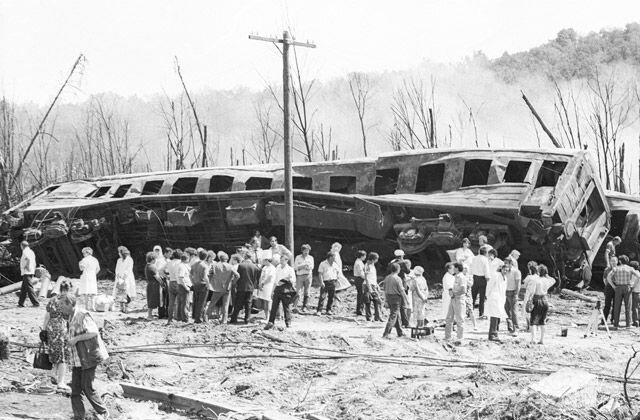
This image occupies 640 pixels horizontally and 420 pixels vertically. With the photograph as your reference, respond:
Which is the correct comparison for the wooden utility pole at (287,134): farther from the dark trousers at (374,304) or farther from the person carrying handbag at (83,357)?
the person carrying handbag at (83,357)

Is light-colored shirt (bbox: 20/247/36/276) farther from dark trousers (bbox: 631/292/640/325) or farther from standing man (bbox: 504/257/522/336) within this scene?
dark trousers (bbox: 631/292/640/325)

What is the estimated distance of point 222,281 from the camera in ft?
59.8

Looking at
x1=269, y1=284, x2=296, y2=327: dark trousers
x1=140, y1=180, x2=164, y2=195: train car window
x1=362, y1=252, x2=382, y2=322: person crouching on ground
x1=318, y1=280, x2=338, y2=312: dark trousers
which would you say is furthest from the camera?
x1=140, y1=180, x2=164, y2=195: train car window

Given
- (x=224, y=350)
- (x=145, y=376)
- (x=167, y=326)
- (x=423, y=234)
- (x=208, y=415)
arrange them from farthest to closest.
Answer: (x=423, y=234), (x=167, y=326), (x=224, y=350), (x=145, y=376), (x=208, y=415)

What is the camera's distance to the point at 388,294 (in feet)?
53.9

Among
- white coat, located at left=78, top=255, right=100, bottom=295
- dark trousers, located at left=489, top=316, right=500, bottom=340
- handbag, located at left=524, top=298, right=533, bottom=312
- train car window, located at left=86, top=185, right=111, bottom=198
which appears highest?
train car window, located at left=86, top=185, right=111, bottom=198

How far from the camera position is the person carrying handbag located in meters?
10.8

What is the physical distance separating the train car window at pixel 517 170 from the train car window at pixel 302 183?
5.84 metres

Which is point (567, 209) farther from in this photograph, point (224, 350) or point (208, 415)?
point (208, 415)

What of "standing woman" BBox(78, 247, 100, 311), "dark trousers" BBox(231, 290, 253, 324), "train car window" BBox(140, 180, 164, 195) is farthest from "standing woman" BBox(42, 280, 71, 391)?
"train car window" BBox(140, 180, 164, 195)

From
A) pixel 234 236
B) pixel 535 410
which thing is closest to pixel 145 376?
pixel 535 410

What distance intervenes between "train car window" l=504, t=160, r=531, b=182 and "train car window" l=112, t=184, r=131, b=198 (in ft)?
39.9

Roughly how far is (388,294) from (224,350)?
121 inches

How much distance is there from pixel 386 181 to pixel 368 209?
2036 mm
